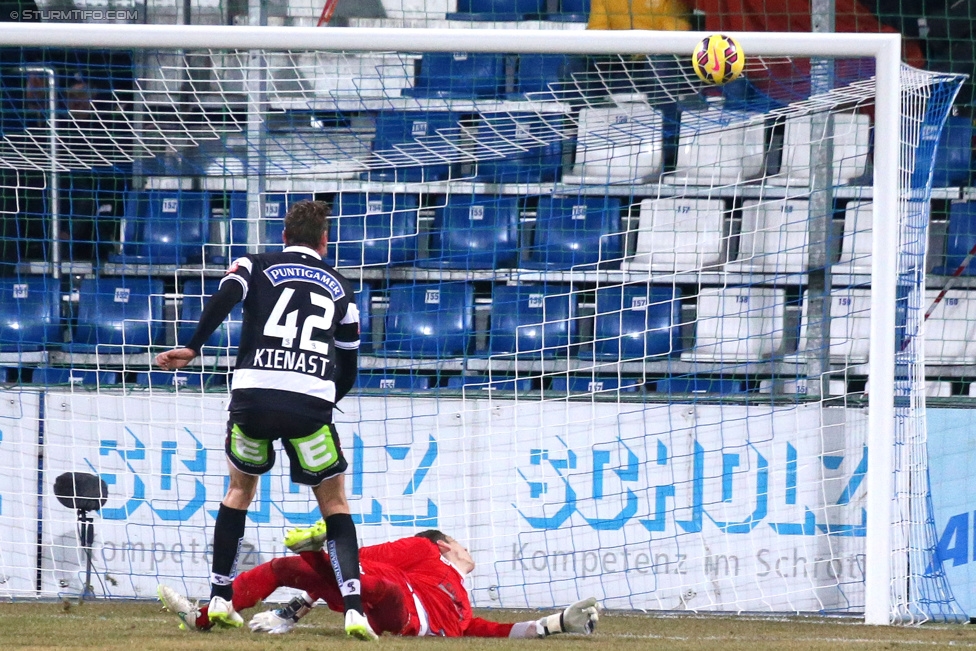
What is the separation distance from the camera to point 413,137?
6961 mm

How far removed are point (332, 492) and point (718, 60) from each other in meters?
2.75

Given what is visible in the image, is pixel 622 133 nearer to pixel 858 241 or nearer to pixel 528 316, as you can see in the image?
pixel 528 316

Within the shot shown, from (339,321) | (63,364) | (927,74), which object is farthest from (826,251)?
(63,364)

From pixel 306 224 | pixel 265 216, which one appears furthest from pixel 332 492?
pixel 265 216

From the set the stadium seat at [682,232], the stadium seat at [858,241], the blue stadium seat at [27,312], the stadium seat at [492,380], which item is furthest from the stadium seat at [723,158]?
→ the blue stadium seat at [27,312]

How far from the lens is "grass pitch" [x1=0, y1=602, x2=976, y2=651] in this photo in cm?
399

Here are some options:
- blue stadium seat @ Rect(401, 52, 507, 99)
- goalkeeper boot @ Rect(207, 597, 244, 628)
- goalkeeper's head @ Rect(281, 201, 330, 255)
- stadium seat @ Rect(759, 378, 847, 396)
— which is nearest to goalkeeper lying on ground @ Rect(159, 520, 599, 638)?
goalkeeper boot @ Rect(207, 597, 244, 628)

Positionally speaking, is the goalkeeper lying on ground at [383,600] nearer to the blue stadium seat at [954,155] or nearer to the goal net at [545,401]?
the goal net at [545,401]

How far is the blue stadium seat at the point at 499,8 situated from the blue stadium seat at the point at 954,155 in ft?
10.2

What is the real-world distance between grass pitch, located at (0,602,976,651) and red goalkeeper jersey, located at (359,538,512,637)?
0.91 ft

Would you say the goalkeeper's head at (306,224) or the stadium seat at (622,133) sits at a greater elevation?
the stadium seat at (622,133)

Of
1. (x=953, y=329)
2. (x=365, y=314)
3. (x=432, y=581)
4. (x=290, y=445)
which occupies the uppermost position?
(x=365, y=314)

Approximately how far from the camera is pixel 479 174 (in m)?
8.18

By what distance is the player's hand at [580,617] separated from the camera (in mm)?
4527
